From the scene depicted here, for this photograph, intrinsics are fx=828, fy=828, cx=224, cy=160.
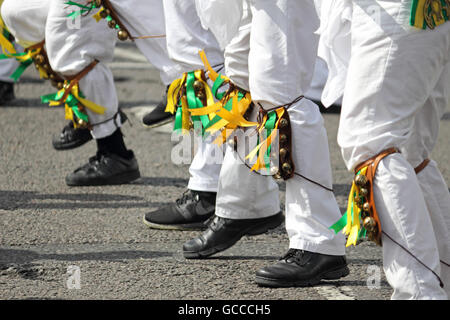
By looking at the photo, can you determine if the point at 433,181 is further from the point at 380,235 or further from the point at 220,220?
the point at 220,220

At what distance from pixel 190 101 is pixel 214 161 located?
296 millimetres

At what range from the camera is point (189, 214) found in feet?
11.8

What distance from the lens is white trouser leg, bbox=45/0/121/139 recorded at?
4.11m

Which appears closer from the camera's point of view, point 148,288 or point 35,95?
point 148,288

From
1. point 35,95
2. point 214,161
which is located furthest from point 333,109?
point 214,161

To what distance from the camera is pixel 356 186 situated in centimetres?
238

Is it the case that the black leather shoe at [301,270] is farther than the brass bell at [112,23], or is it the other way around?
the brass bell at [112,23]

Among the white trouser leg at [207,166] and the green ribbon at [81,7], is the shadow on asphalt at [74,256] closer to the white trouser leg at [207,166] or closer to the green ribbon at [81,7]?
the white trouser leg at [207,166]

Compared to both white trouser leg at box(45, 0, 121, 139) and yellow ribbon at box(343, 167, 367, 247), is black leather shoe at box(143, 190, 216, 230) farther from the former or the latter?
yellow ribbon at box(343, 167, 367, 247)

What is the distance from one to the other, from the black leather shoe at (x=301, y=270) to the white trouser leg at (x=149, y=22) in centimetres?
138

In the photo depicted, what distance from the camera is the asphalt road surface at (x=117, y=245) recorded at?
9.34 ft

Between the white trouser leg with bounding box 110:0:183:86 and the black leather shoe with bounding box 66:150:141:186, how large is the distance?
2.19 feet

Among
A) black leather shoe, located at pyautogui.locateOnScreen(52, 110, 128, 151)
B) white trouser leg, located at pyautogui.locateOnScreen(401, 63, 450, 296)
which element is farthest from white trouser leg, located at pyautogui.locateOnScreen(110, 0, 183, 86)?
white trouser leg, located at pyautogui.locateOnScreen(401, 63, 450, 296)

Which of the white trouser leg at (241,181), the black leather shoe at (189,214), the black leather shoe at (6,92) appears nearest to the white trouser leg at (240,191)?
the white trouser leg at (241,181)
